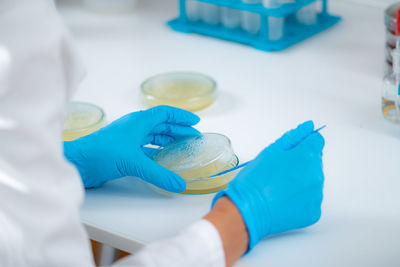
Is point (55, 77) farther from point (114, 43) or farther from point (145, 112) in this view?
point (114, 43)

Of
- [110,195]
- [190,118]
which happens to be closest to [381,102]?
[190,118]

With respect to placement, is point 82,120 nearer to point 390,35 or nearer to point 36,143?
point 36,143

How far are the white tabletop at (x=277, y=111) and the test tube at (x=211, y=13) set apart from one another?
0.33 ft

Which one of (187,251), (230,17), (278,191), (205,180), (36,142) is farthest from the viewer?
(230,17)

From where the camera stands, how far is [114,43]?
2043 mm

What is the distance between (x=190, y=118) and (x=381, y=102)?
54 cm

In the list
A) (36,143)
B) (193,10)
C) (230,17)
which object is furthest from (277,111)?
(36,143)

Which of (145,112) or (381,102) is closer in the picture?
(145,112)

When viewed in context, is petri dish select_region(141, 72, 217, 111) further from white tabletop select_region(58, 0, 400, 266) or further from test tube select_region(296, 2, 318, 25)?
test tube select_region(296, 2, 318, 25)

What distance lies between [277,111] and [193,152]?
0.37 meters

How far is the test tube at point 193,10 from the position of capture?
7.02 ft

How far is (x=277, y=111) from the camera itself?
156 cm

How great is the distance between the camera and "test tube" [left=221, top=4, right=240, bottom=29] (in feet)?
6.73

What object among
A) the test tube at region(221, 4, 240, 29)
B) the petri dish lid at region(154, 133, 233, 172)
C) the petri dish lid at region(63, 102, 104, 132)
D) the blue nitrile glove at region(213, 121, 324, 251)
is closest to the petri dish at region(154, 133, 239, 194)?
the petri dish lid at region(154, 133, 233, 172)
